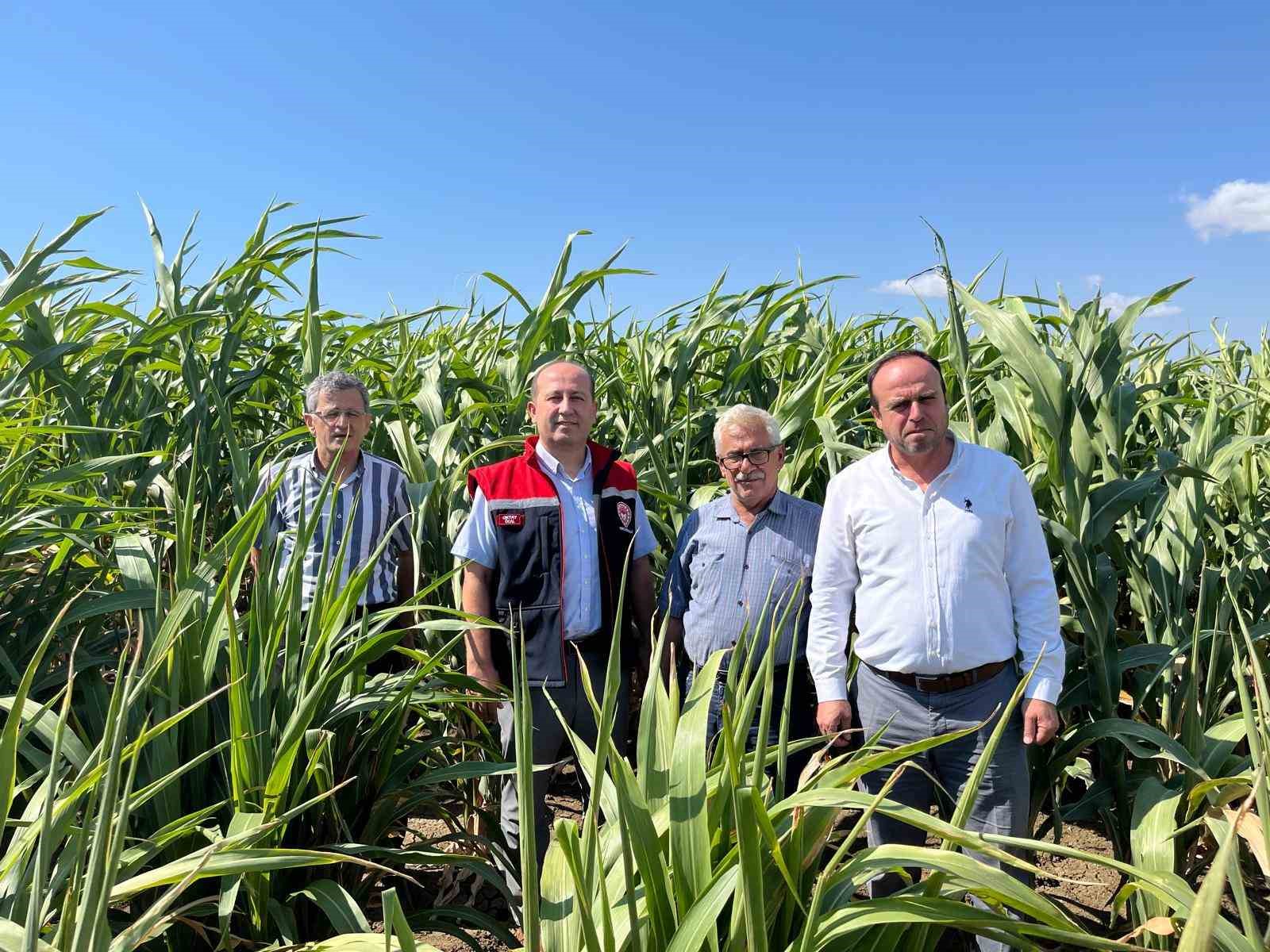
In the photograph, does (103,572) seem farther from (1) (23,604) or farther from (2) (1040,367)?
(2) (1040,367)

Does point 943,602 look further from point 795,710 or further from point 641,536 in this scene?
point 641,536

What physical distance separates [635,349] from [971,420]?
1.76 meters

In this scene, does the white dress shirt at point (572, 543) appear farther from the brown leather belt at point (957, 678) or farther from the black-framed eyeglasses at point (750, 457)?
the brown leather belt at point (957, 678)

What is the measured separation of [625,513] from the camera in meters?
2.39

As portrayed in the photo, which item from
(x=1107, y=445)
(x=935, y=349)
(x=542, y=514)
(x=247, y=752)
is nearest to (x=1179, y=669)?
(x=1107, y=445)

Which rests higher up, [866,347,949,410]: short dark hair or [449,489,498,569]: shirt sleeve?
[866,347,949,410]: short dark hair

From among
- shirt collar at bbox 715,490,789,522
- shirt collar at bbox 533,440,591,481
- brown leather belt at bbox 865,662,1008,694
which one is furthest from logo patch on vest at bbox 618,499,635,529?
brown leather belt at bbox 865,662,1008,694

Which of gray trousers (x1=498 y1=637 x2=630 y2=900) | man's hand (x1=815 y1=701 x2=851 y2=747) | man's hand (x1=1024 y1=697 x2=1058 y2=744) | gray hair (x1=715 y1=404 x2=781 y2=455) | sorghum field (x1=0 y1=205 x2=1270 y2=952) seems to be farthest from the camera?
gray trousers (x1=498 y1=637 x2=630 y2=900)

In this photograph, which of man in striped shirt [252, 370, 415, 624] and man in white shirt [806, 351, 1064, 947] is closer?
man in white shirt [806, 351, 1064, 947]

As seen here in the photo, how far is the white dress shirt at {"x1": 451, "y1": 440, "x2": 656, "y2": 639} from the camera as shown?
233 cm

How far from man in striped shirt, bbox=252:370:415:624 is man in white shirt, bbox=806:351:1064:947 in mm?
1211

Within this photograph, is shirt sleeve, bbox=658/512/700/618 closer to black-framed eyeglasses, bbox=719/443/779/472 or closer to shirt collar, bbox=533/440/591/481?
black-framed eyeglasses, bbox=719/443/779/472

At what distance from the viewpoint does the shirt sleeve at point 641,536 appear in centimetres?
243

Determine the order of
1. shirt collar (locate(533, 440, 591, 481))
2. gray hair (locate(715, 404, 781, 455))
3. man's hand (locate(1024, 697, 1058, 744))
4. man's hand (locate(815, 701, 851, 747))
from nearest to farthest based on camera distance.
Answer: man's hand (locate(1024, 697, 1058, 744)) < man's hand (locate(815, 701, 851, 747)) < gray hair (locate(715, 404, 781, 455)) < shirt collar (locate(533, 440, 591, 481))
